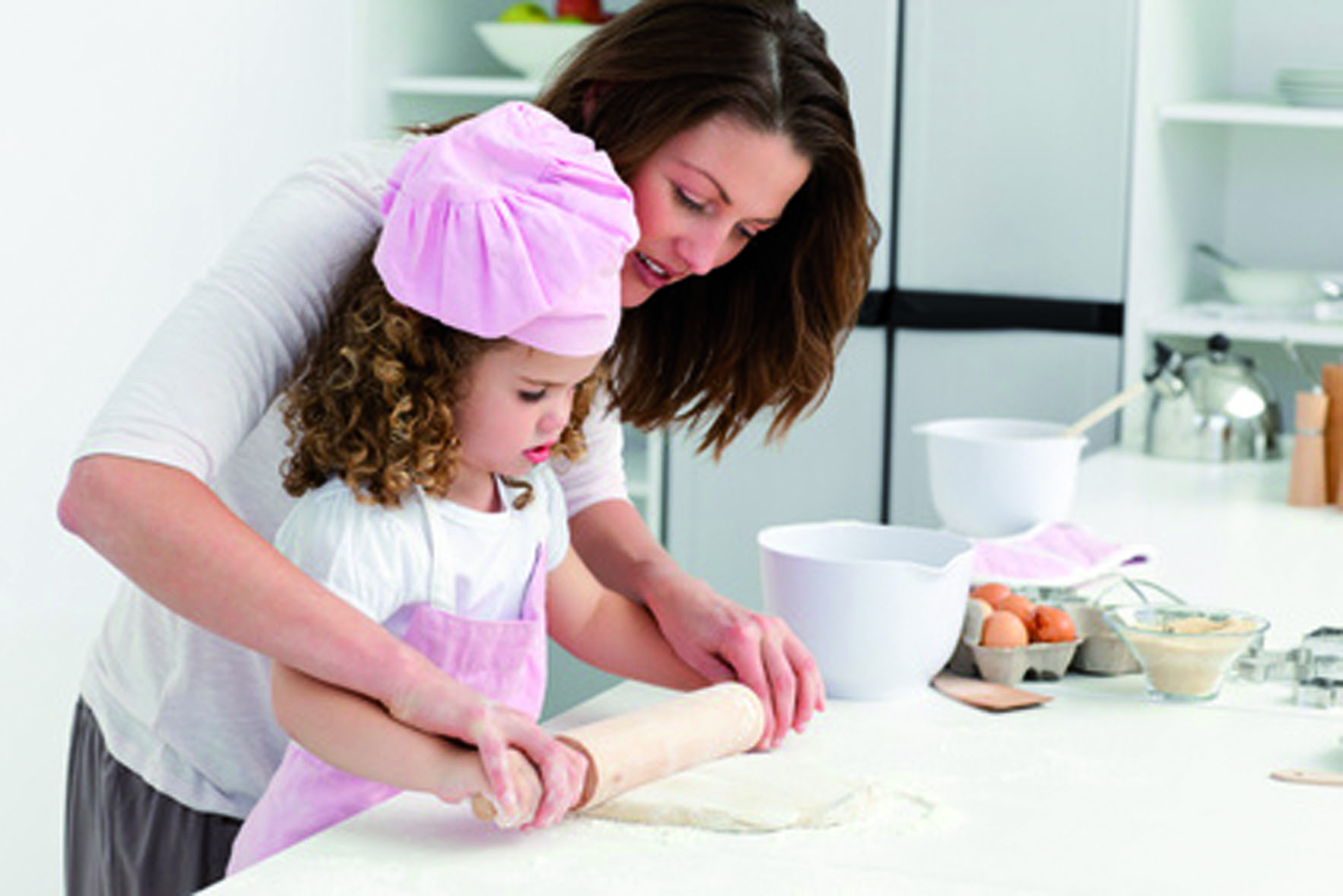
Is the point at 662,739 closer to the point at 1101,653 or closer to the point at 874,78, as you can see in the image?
the point at 1101,653

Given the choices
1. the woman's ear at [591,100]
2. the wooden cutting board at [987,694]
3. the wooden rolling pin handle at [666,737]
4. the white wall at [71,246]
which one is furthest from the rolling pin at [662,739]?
the white wall at [71,246]

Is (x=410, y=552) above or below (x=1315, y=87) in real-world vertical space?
below

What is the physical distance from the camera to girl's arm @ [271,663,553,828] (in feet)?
3.85

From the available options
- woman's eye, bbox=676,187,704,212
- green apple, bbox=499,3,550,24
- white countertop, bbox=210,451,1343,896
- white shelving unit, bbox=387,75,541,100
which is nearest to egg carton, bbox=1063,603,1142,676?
white countertop, bbox=210,451,1343,896

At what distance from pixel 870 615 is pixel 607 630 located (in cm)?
21

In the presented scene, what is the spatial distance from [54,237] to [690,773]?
5.37ft

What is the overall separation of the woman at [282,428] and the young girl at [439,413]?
0.04 meters

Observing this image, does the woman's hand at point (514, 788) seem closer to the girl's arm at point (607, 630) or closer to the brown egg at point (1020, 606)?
the girl's arm at point (607, 630)

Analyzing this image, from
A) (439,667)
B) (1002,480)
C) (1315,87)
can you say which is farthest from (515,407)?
(1315,87)

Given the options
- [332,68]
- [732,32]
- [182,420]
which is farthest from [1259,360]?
[182,420]

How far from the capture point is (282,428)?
146 cm

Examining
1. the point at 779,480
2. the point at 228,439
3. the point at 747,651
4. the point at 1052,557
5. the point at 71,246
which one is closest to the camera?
the point at 228,439

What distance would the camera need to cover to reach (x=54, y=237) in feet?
8.63

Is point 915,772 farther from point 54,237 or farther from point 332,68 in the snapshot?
point 332,68
